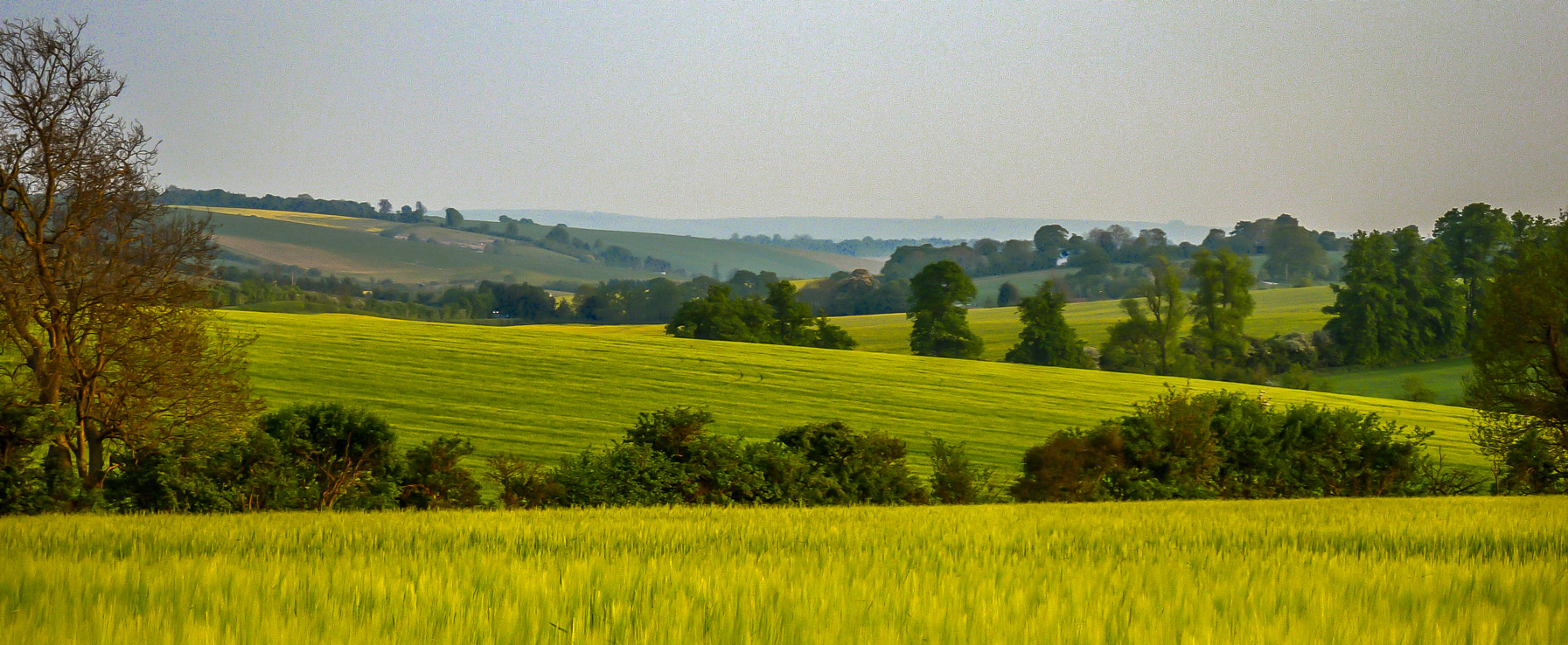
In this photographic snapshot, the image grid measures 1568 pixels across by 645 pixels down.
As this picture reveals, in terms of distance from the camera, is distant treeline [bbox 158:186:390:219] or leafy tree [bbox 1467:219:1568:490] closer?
leafy tree [bbox 1467:219:1568:490]

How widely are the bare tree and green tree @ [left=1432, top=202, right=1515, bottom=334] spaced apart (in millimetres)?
80605

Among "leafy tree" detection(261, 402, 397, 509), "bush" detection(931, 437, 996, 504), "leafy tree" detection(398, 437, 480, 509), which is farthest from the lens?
"bush" detection(931, 437, 996, 504)

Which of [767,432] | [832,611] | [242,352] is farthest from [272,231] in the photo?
[832,611]

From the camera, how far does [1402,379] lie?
65.4 m

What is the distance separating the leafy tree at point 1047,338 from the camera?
6662 centimetres

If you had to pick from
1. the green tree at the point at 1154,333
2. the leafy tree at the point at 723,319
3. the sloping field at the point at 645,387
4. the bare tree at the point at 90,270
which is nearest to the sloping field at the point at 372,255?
the leafy tree at the point at 723,319

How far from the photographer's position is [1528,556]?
20.2 feet

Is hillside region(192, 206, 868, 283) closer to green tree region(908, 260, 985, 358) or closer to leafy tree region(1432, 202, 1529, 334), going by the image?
green tree region(908, 260, 985, 358)

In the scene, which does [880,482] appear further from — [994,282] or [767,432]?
[994,282]

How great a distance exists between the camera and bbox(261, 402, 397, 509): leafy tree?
14.5 metres

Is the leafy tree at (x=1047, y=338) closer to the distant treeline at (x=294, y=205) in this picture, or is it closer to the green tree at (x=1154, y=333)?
the green tree at (x=1154, y=333)

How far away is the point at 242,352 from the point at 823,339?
52.8 m

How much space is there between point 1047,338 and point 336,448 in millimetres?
57579

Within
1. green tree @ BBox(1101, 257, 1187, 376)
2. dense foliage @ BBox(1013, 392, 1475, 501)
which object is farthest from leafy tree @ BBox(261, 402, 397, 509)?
green tree @ BBox(1101, 257, 1187, 376)
